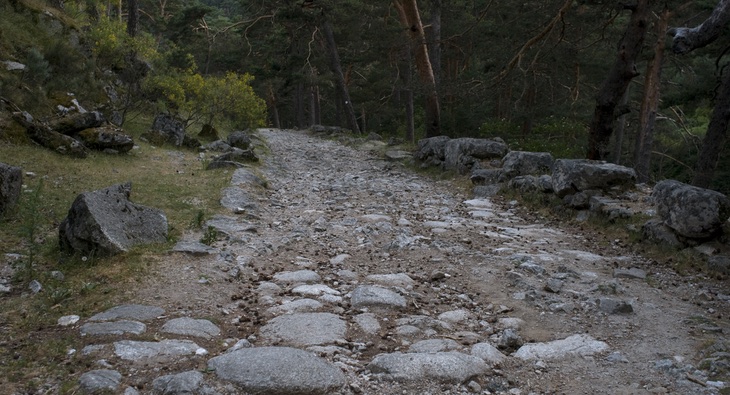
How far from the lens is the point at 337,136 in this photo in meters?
25.0

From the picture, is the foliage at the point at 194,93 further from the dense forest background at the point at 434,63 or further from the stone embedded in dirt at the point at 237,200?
the stone embedded in dirt at the point at 237,200

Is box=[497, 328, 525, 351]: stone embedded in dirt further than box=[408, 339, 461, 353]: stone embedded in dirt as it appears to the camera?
Yes

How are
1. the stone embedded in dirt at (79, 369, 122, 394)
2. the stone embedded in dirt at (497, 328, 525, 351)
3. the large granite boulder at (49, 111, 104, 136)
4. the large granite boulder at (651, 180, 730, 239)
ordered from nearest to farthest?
the stone embedded in dirt at (79, 369, 122, 394) < the stone embedded in dirt at (497, 328, 525, 351) < the large granite boulder at (651, 180, 730, 239) < the large granite boulder at (49, 111, 104, 136)

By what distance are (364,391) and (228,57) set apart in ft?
104

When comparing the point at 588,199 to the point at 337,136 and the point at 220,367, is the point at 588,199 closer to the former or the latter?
the point at 220,367

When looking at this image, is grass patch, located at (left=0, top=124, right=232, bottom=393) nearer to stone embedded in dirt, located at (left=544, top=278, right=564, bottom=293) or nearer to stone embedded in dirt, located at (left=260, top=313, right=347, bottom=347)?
stone embedded in dirt, located at (left=260, top=313, right=347, bottom=347)

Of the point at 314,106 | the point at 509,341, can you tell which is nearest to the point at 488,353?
the point at 509,341

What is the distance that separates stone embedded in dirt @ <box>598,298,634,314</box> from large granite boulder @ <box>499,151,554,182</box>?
5906 millimetres

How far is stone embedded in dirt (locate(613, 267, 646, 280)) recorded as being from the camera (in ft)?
19.4

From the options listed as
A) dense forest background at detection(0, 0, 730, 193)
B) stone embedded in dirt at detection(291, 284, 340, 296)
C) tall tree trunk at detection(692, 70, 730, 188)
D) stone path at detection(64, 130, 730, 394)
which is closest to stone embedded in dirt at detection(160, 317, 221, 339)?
stone path at detection(64, 130, 730, 394)

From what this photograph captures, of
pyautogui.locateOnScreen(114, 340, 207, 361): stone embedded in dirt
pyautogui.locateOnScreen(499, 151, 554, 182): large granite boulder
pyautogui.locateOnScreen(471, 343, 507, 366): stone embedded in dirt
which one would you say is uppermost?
pyautogui.locateOnScreen(499, 151, 554, 182): large granite boulder

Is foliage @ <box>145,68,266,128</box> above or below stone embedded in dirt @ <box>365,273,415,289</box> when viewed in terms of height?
above

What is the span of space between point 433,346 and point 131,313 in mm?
2426

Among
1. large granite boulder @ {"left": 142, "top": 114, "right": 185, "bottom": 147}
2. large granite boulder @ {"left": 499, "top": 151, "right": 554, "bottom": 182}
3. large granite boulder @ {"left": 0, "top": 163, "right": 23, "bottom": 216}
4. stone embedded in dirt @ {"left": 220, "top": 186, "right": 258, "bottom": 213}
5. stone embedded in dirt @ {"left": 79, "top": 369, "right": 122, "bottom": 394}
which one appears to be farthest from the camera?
large granite boulder @ {"left": 142, "top": 114, "right": 185, "bottom": 147}
